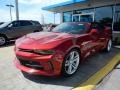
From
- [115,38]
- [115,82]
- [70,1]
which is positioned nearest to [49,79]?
[115,82]

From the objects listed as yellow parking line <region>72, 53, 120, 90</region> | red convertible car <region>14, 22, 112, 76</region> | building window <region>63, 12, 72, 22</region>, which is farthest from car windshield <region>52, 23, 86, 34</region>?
building window <region>63, 12, 72, 22</region>

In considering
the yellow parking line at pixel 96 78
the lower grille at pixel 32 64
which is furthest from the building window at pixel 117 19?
the lower grille at pixel 32 64

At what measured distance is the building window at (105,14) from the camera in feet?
40.2

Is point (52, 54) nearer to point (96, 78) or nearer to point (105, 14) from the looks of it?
point (96, 78)

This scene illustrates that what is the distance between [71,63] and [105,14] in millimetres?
9100

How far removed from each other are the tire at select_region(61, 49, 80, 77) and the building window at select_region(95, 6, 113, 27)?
8455 millimetres

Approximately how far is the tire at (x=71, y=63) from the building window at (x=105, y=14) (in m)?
8.46

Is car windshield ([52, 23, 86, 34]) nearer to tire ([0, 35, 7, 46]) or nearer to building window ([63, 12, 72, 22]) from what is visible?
tire ([0, 35, 7, 46])

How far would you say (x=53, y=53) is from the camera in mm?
3848

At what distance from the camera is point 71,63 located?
14.7ft

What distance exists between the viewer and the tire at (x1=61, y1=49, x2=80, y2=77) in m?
4.19

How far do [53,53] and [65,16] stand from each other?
44.8 ft

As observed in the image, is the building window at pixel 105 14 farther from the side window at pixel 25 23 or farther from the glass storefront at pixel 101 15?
the side window at pixel 25 23

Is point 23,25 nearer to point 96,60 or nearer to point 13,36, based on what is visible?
point 13,36
